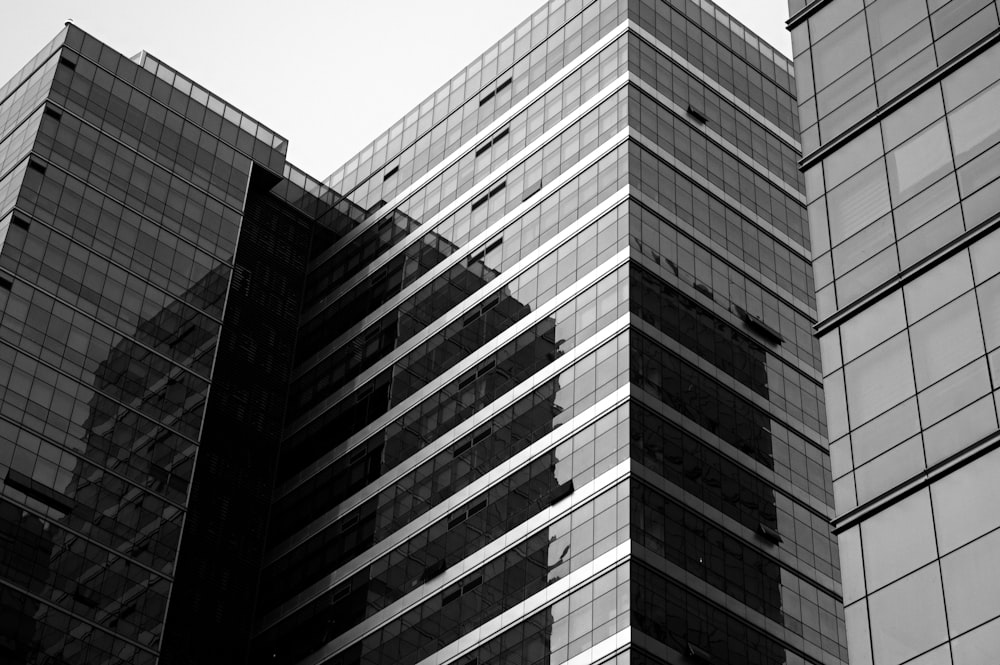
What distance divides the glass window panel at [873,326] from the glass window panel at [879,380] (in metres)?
0.34

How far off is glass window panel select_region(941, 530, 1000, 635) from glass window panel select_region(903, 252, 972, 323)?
8517 millimetres

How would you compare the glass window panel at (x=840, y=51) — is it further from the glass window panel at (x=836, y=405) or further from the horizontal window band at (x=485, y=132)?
the horizontal window band at (x=485, y=132)

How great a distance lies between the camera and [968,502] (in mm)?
47438

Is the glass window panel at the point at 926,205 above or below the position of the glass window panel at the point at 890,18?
below

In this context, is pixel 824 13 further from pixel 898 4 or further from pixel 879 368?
pixel 879 368

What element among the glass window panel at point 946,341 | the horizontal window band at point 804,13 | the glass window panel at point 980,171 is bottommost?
the glass window panel at point 946,341

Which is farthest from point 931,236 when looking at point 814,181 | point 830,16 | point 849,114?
point 830,16

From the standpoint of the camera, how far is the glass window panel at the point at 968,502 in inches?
1838

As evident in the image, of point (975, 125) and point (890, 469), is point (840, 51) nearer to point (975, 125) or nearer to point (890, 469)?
point (975, 125)

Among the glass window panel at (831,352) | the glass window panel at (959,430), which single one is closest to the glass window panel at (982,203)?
the glass window panel at (831,352)

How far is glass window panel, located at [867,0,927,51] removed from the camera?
58812mm

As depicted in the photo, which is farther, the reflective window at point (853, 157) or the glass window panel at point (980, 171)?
the reflective window at point (853, 157)

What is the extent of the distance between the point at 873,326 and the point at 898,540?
7813 mm

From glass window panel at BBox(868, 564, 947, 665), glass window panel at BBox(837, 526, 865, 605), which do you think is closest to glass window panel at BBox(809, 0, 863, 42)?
glass window panel at BBox(837, 526, 865, 605)
